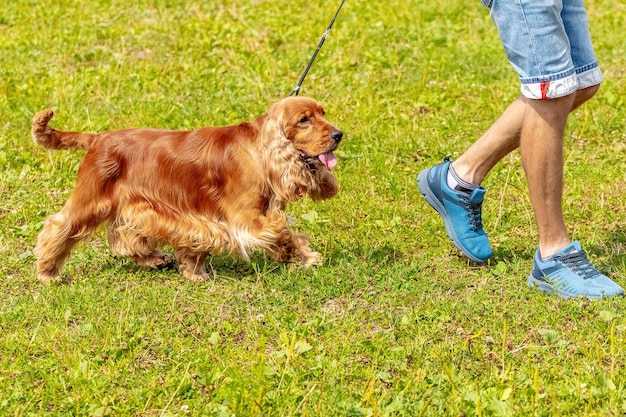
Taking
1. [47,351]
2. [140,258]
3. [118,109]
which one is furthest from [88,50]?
[47,351]

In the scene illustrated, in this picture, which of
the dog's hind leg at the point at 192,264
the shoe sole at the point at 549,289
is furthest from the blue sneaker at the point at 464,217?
the dog's hind leg at the point at 192,264

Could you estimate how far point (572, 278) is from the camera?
170 inches

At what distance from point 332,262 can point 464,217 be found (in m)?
0.72

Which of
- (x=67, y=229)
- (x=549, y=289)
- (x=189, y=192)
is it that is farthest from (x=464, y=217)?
(x=67, y=229)

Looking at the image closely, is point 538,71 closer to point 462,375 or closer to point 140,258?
point 462,375

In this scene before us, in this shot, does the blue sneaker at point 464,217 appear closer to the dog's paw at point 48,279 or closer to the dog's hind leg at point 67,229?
the dog's hind leg at point 67,229

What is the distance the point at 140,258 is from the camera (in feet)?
16.1

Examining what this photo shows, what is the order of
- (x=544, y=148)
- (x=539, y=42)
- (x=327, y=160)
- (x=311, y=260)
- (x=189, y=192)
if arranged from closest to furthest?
(x=539, y=42)
(x=544, y=148)
(x=327, y=160)
(x=189, y=192)
(x=311, y=260)

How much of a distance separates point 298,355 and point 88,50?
5159 mm

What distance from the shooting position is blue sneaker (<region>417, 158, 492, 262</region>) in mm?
4715

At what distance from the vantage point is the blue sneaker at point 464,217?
4.71 m

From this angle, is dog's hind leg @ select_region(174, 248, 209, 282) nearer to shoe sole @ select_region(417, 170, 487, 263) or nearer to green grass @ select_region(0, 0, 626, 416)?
green grass @ select_region(0, 0, 626, 416)

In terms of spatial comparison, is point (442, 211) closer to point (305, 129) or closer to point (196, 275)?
point (305, 129)

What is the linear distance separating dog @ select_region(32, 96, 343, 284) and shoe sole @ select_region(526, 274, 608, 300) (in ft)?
3.58
